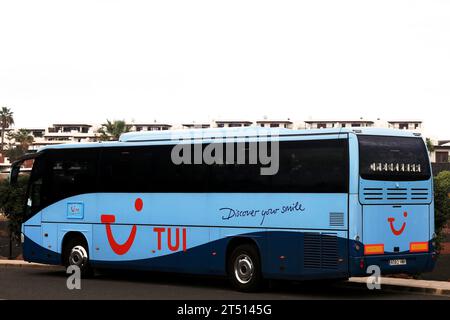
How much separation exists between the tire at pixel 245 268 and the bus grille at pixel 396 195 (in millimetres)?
2706

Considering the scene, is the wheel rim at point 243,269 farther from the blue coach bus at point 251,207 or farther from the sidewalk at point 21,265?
the sidewalk at point 21,265

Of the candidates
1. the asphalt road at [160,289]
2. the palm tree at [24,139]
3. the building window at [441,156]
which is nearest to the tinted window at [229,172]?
the asphalt road at [160,289]

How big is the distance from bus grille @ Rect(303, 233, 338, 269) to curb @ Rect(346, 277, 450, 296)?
2.56m

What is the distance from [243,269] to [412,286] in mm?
3516

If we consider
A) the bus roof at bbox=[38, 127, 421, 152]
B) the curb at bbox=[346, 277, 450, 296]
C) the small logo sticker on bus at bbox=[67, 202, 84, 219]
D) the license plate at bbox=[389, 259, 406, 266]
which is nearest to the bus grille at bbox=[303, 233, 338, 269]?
the license plate at bbox=[389, 259, 406, 266]

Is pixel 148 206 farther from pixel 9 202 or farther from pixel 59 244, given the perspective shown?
pixel 9 202

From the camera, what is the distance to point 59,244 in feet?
71.6

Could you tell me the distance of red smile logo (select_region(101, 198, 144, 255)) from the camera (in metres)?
19.9

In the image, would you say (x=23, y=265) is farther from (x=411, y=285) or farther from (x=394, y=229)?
(x=394, y=229)

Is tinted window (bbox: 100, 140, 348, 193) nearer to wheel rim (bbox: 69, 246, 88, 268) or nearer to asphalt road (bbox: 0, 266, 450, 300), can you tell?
wheel rim (bbox: 69, 246, 88, 268)

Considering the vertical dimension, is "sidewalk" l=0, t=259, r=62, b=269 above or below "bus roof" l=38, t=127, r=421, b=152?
below
